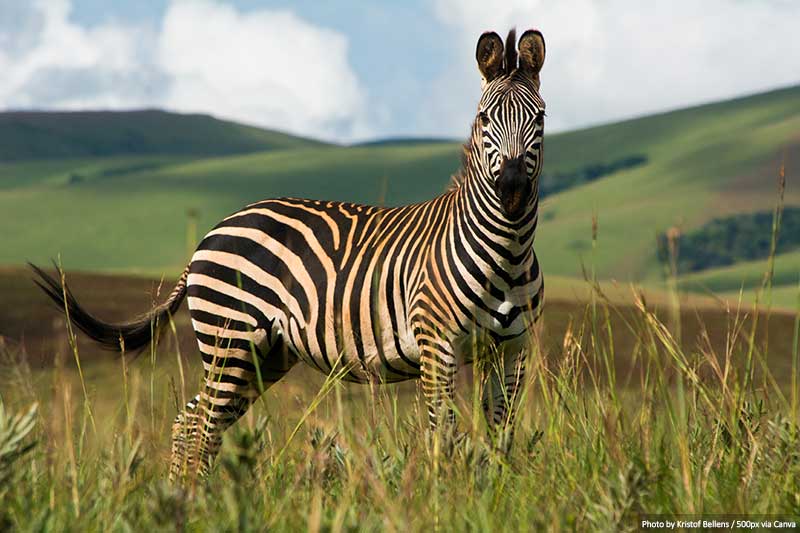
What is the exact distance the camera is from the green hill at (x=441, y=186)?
315 ft

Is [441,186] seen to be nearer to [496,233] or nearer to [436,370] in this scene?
[496,233]

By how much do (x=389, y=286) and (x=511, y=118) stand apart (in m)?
1.51

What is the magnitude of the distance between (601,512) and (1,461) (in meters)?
2.04

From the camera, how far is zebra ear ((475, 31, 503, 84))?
609cm

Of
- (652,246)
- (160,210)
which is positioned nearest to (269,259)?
(652,246)

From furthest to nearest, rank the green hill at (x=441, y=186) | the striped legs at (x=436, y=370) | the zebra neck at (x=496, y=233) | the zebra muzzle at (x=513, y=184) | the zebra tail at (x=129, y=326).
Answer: the green hill at (x=441, y=186) → the zebra tail at (x=129, y=326) → the zebra neck at (x=496, y=233) → the striped legs at (x=436, y=370) → the zebra muzzle at (x=513, y=184)

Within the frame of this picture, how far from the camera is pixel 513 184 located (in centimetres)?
551

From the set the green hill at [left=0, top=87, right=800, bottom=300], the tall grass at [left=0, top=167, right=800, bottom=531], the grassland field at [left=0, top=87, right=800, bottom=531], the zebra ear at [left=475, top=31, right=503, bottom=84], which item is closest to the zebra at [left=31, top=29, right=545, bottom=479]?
the zebra ear at [left=475, top=31, right=503, bottom=84]

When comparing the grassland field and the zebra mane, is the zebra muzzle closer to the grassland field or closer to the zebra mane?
the grassland field

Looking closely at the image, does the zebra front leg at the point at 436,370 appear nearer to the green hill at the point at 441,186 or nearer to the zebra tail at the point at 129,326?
the zebra tail at the point at 129,326

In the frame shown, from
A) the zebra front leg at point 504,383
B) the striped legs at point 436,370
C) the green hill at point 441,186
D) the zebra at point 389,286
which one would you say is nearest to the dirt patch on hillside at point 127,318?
the zebra at point 389,286

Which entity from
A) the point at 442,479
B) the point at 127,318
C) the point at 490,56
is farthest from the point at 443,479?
the point at 127,318

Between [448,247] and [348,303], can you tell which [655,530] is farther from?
[348,303]

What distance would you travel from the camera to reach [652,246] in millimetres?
93000
